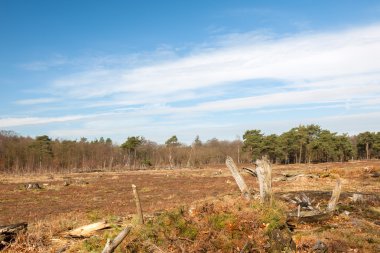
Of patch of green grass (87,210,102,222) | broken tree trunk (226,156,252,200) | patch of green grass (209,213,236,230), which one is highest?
broken tree trunk (226,156,252,200)

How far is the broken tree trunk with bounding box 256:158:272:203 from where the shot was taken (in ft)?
41.0

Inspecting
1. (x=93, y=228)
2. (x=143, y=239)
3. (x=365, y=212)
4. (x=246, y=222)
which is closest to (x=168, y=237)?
(x=143, y=239)

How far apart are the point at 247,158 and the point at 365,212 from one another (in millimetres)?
88540

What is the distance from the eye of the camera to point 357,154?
344ft

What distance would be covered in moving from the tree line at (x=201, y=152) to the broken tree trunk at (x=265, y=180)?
68.7m

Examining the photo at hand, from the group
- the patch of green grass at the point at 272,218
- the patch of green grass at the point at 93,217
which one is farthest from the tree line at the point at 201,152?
the patch of green grass at the point at 272,218

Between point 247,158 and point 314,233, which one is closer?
point 314,233

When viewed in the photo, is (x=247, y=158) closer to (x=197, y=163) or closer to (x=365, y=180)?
(x=197, y=163)

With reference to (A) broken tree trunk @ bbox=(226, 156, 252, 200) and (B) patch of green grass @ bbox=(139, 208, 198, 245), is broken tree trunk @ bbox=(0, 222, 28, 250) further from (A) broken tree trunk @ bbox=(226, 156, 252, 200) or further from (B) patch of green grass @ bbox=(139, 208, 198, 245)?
(A) broken tree trunk @ bbox=(226, 156, 252, 200)

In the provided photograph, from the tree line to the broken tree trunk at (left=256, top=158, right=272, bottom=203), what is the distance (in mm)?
68677

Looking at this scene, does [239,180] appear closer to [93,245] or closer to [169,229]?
[169,229]

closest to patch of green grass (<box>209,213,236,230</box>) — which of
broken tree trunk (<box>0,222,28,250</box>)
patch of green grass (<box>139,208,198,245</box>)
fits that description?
patch of green grass (<box>139,208,198,245</box>)

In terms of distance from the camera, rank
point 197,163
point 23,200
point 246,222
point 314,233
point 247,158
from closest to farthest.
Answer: point 246,222 → point 314,233 → point 23,200 → point 247,158 → point 197,163

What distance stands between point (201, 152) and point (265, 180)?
98.9 meters
